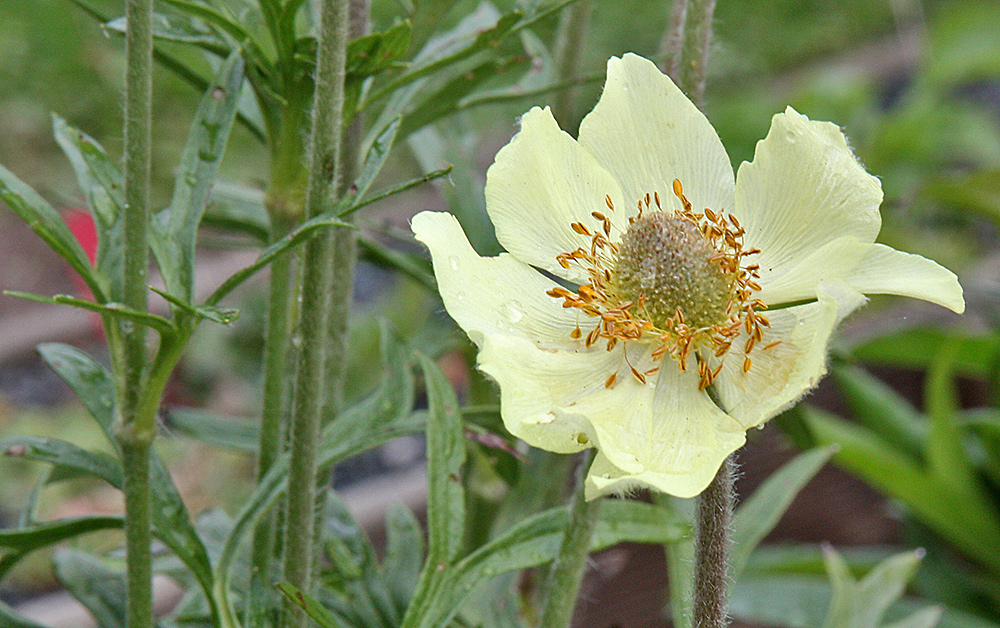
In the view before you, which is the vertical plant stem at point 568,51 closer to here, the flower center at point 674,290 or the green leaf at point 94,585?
the flower center at point 674,290

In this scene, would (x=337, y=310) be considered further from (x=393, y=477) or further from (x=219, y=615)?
(x=393, y=477)

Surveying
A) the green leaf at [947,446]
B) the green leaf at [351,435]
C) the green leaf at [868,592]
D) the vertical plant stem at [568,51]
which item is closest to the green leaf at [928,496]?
the green leaf at [947,446]

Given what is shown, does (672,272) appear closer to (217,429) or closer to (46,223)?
(46,223)

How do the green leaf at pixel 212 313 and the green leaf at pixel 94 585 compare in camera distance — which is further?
the green leaf at pixel 94 585

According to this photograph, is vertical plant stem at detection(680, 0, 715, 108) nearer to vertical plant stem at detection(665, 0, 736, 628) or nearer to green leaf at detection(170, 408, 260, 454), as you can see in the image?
vertical plant stem at detection(665, 0, 736, 628)

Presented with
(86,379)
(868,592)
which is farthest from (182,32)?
(868,592)

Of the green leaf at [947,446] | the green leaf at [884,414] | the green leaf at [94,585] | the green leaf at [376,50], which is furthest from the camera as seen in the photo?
the green leaf at [884,414]

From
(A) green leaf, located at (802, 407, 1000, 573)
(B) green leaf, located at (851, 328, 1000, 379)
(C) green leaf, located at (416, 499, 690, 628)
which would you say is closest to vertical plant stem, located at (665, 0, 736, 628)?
(C) green leaf, located at (416, 499, 690, 628)
